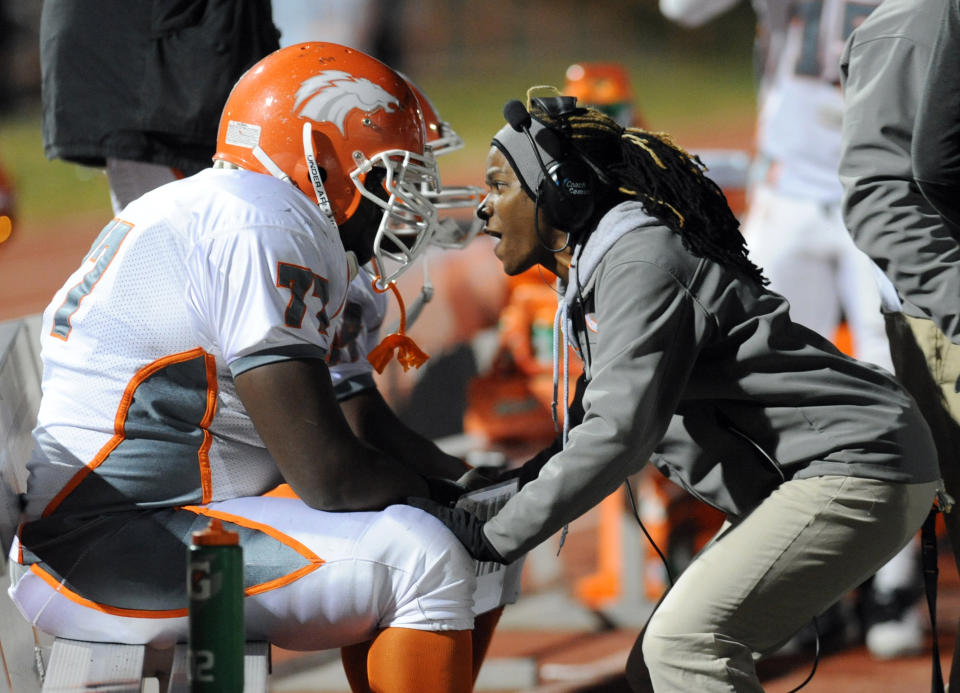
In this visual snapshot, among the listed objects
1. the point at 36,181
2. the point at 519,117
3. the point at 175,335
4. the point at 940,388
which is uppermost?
the point at 519,117

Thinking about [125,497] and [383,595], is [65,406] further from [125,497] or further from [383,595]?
[383,595]

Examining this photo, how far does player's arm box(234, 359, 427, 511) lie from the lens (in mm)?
2154

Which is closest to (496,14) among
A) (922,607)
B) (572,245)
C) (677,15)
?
(677,15)

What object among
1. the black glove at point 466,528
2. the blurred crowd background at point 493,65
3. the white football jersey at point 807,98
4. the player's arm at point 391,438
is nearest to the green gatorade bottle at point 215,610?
the black glove at point 466,528

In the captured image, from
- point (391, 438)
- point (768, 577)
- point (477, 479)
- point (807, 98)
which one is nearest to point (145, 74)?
point (391, 438)

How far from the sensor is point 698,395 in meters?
2.47

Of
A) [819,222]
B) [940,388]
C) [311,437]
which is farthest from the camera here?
[819,222]

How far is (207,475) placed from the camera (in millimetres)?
2322

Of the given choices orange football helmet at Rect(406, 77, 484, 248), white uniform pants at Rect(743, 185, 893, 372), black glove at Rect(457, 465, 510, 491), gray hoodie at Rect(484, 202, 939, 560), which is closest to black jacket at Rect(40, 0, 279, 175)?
orange football helmet at Rect(406, 77, 484, 248)

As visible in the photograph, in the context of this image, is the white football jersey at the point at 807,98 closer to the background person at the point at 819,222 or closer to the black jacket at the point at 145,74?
the background person at the point at 819,222

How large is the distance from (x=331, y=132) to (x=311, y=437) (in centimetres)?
68

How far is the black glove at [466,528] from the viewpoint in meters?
2.30

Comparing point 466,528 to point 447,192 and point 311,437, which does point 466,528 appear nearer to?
point 311,437

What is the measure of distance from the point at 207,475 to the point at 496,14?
36.9 feet
